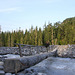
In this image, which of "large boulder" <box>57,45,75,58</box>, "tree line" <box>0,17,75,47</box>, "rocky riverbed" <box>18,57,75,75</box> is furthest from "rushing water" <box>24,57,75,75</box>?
"tree line" <box>0,17,75,47</box>

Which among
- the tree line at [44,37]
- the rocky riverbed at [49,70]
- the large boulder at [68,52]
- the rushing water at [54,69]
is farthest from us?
the tree line at [44,37]

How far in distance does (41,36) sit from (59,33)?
7.59 metres

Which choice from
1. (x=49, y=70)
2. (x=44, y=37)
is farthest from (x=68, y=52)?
(x=44, y=37)

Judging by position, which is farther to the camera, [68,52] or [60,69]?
[68,52]

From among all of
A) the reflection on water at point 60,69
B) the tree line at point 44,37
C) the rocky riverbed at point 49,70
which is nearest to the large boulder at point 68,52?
the reflection on water at point 60,69

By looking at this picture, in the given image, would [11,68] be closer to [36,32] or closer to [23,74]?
[23,74]

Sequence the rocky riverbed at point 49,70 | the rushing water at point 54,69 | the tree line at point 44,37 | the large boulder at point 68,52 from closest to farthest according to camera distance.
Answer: the rocky riverbed at point 49,70 < the rushing water at point 54,69 < the large boulder at point 68,52 < the tree line at point 44,37

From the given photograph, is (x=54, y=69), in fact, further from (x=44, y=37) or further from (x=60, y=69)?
(x=44, y=37)

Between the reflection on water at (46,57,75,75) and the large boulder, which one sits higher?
the large boulder

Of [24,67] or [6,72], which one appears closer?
[6,72]

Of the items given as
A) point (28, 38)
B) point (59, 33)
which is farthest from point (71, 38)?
point (28, 38)

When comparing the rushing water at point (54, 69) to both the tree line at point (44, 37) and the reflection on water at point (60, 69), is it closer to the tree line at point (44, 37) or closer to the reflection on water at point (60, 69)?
the reflection on water at point (60, 69)

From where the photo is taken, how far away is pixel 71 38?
4284 centimetres

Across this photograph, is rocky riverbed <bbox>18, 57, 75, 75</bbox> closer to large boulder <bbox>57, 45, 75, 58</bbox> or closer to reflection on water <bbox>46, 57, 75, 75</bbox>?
reflection on water <bbox>46, 57, 75, 75</bbox>
